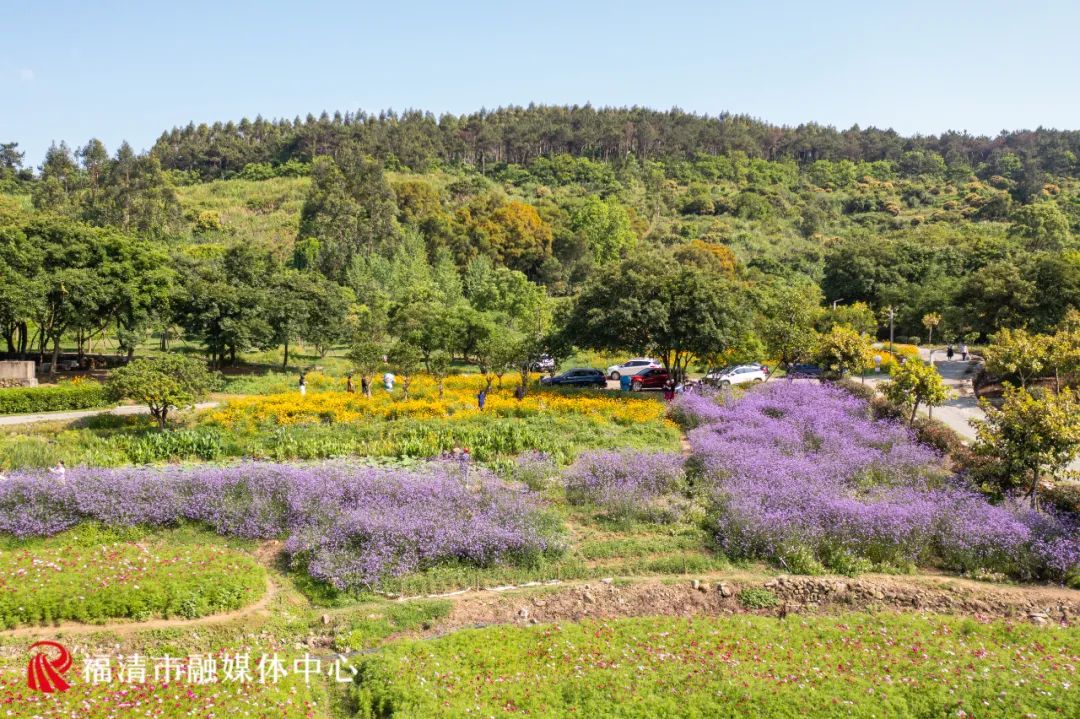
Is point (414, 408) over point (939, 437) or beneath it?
beneath

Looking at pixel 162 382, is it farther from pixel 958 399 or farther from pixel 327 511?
pixel 958 399

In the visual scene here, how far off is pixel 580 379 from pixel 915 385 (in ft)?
48.7

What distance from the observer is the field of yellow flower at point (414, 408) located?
22.7 metres

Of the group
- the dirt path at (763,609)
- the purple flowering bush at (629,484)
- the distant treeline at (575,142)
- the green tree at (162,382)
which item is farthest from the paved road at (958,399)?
the distant treeline at (575,142)

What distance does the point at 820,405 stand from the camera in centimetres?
2388

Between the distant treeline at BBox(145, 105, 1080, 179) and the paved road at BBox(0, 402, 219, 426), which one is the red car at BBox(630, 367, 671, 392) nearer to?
the paved road at BBox(0, 402, 219, 426)

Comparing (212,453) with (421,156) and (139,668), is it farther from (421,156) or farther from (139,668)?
(421,156)

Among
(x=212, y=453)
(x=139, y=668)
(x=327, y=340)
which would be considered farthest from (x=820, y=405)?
(x=327, y=340)

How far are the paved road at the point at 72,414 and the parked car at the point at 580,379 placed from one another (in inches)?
566

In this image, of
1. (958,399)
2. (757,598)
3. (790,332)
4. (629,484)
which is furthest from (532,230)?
(757,598)

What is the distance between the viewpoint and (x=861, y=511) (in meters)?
14.2

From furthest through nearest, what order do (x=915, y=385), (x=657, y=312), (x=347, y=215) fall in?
(x=347, y=215) → (x=657, y=312) → (x=915, y=385)

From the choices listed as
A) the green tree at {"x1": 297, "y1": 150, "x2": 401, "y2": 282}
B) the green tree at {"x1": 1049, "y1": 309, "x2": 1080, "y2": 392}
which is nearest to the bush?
the green tree at {"x1": 1049, "y1": 309, "x2": 1080, "y2": 392}

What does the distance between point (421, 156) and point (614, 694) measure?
4227 inches
